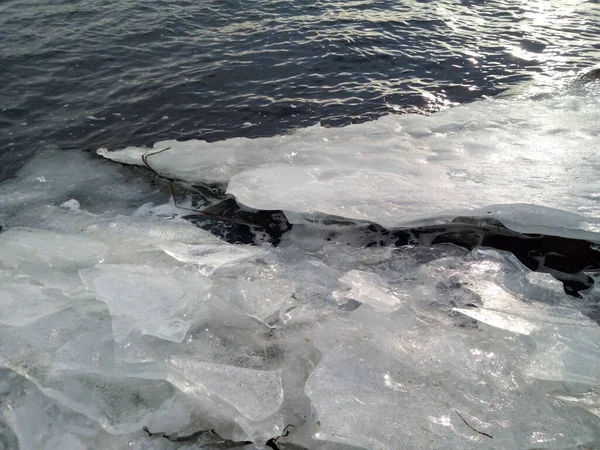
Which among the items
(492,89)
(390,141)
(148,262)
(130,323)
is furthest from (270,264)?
(492,89)

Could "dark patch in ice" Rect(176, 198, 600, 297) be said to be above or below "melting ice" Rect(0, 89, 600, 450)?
below

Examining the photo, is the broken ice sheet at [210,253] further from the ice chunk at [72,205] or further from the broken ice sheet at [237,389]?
the ice chunk at [72,205]

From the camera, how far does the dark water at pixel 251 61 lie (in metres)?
5.38

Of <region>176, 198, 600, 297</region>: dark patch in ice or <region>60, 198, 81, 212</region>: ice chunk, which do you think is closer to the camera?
<region>176, 198, 600, 297</region>: dark patch in ice

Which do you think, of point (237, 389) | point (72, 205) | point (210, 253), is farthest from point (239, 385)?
point (72, 205)

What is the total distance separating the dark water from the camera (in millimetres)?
5375

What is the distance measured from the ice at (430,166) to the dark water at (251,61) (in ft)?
2.27

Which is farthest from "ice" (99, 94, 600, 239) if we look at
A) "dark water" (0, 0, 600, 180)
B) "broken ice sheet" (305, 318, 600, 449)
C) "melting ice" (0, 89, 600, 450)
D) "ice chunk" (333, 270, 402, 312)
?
"broken ice sheet" (305, 318, 600, 449)

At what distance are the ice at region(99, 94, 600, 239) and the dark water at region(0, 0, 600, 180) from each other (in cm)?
69

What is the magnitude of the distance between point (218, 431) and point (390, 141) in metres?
3.23

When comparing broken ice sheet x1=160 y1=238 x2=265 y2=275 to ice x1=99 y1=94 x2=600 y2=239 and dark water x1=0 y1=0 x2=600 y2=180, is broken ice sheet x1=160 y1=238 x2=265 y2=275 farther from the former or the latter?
dark water x1=0 y1=0 x2=600 y2=180

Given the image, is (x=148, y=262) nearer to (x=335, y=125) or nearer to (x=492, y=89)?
(x=335, y=125)

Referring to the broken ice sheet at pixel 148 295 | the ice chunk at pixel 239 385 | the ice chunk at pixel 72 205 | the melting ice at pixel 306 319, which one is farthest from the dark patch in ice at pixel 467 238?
the ice chunk at pixel 239 385

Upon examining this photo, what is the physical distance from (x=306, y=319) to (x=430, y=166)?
2037mm
